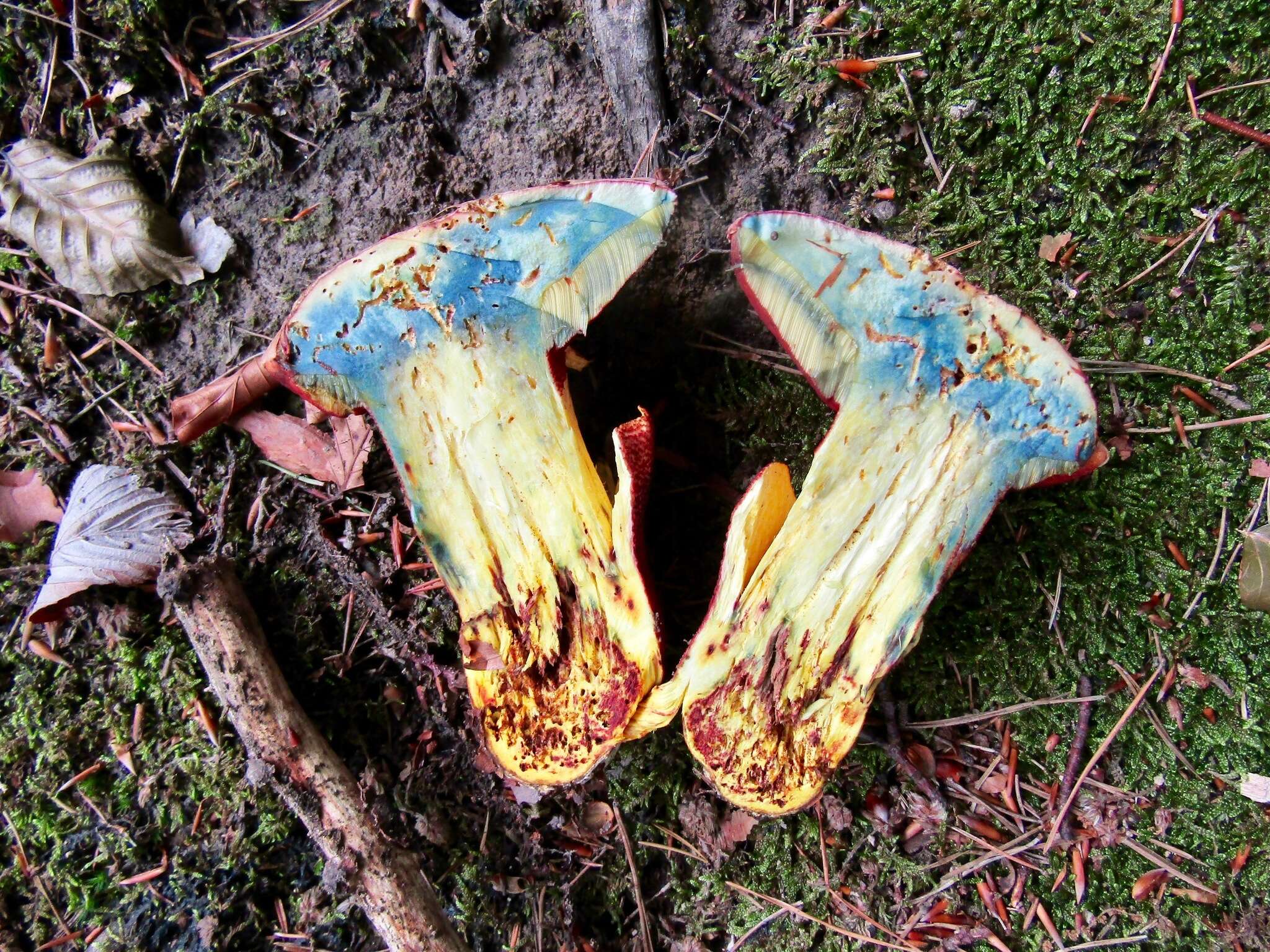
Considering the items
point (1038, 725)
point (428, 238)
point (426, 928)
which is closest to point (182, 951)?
point (426, 928)

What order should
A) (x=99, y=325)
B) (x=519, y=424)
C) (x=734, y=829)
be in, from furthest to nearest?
(x=99, y=325), (x=734, y=829), (x=519, y=424)

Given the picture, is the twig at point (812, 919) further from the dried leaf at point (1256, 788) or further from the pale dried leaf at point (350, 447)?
the pale dried leaf at point (350, 447)

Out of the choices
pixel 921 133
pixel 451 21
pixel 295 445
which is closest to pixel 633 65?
pixel 451 21

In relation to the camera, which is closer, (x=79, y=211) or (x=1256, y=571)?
(x=1256, y=571)

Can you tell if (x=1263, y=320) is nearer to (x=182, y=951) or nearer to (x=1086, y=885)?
(x=1086, y=885)

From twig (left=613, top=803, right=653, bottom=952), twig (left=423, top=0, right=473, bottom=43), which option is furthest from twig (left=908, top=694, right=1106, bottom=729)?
twig (left=423, top=0, right=473, bottom=43)

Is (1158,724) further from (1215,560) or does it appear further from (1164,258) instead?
(1164,258)
